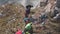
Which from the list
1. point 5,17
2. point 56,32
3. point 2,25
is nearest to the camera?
point 56,32

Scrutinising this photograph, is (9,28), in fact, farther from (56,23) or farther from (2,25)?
(56,23)

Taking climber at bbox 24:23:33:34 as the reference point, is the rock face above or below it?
below

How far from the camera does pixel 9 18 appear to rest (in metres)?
22.2

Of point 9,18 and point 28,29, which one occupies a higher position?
point 28,29

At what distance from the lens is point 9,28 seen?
18484 millimetres

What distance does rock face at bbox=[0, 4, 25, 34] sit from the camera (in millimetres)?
18267

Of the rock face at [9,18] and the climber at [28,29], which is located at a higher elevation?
the climber at [28,29]

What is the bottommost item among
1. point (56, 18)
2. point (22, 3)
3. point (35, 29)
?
point (22, 3)

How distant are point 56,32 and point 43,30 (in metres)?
1.02

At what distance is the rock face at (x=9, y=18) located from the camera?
59.9 ft

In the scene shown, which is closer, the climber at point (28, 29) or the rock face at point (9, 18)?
the climber at point (28, 29)

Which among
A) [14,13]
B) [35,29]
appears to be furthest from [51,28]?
[14,13]

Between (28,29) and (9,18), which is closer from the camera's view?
(28,29)

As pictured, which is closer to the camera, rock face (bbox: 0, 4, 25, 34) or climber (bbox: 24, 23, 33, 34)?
climber (bbox: 24, 23, 33, 34)
